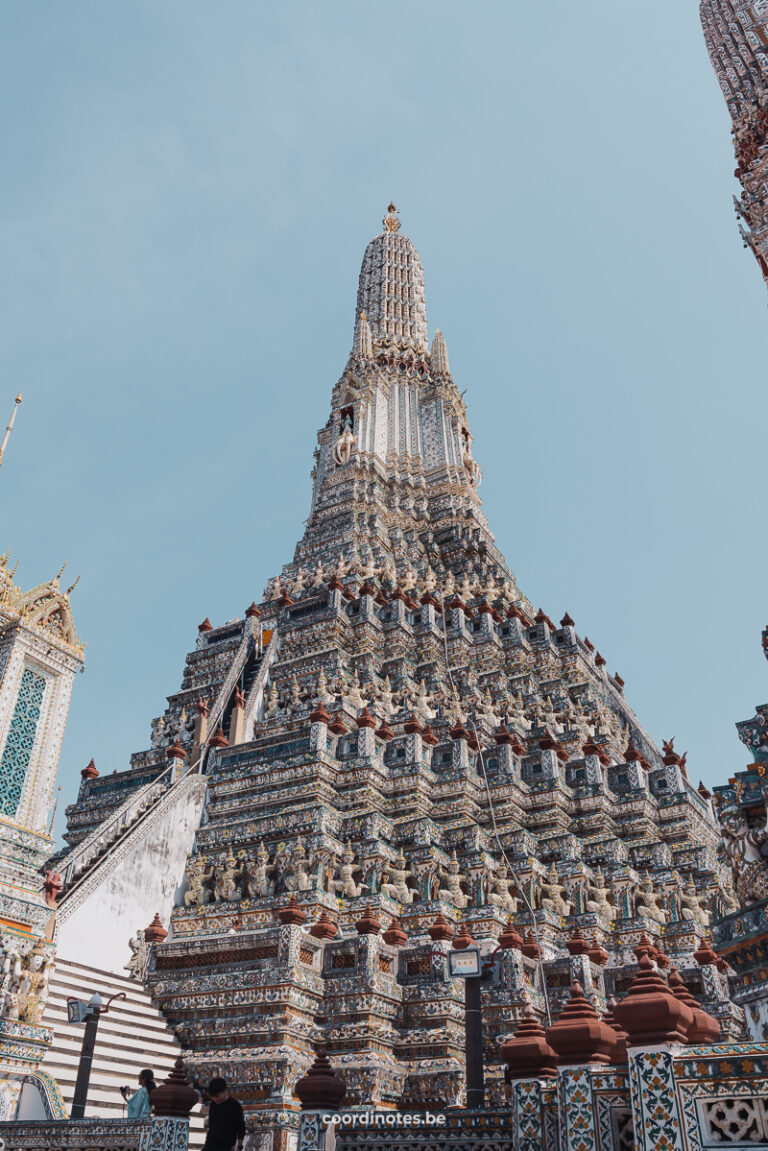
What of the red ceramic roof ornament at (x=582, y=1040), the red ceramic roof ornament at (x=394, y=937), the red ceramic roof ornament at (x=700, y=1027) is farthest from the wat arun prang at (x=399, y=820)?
the red ceramic roof ornament at (x=582, y=1040)

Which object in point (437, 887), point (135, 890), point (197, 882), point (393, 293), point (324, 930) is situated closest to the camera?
point (324, 930)

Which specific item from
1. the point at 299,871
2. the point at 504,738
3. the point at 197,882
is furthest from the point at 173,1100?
the point at 504,738

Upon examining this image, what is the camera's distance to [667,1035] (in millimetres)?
5305

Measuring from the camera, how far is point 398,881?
18.3 meters

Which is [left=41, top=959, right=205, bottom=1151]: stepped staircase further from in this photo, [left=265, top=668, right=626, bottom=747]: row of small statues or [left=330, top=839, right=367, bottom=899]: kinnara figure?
[left=265, top=668, right=626, bottom=747]: row of small statues

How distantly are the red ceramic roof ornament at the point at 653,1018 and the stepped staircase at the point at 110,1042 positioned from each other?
8110 millimetres

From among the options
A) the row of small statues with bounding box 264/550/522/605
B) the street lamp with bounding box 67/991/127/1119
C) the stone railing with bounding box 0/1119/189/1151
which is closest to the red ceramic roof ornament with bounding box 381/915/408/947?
the street lamp with bounding box 67/991/127/1119

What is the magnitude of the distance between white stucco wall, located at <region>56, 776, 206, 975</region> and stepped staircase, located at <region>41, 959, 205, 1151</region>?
1.62 metres

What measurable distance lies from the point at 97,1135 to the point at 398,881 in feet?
34.8

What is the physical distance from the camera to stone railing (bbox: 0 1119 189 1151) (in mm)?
7793


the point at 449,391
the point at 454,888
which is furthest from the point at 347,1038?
the point at 449,391

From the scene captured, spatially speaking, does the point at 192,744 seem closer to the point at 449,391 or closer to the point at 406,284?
the point at 449,391

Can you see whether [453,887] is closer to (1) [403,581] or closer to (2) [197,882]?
(2) [197,882]

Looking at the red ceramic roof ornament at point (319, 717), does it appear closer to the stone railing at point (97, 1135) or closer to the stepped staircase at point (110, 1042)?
the stepped staircase at point (110, 1042)
